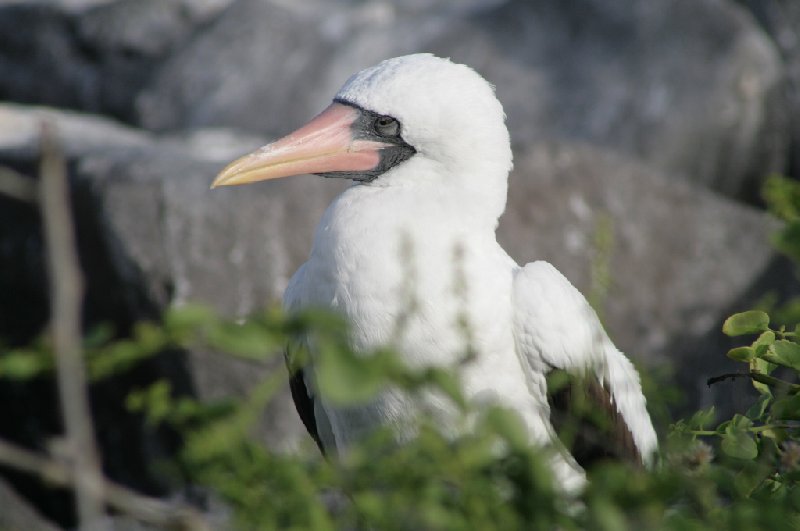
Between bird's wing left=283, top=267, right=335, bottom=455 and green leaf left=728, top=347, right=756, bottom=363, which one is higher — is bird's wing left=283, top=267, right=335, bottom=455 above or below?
below

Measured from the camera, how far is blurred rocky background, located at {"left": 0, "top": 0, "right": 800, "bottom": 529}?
25.3 ft

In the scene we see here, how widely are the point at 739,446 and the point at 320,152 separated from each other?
2133mm

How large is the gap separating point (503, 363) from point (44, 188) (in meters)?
2.81

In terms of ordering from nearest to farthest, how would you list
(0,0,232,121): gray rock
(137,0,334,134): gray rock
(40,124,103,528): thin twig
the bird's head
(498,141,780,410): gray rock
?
(40,124,103,528): thin twig, the bird's head, (498,141,780,410): gray rock, (137,0,334,134): gray rock, (0,0,232,121): gray rock

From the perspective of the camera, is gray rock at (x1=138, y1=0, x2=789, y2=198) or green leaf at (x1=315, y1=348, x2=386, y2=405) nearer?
green leaf at (x1=315, y1=348, x2=386, y2=405)

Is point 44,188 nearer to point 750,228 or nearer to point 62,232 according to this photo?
point 62,232

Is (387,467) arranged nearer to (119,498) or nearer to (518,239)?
(119,498)

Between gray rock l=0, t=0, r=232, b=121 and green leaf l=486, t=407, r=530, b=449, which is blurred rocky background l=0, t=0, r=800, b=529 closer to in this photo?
gray rock l=0, t=0, r=232, b=121

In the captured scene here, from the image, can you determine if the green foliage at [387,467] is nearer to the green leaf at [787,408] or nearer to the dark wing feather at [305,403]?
the green leaf at [787,408]

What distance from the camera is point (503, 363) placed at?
3.76 m

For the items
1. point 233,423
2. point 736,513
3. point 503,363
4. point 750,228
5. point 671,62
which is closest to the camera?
point 736,513

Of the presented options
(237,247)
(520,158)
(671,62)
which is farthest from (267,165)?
(671,62)

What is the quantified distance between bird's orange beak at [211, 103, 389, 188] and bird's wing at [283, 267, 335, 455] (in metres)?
0.34

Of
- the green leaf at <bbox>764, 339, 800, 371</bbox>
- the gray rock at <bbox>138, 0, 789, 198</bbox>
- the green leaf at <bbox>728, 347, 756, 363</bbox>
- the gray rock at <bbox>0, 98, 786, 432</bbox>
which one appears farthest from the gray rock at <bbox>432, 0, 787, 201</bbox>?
the green leaf at <bbox>764, 339, 800, 371</bbox>
